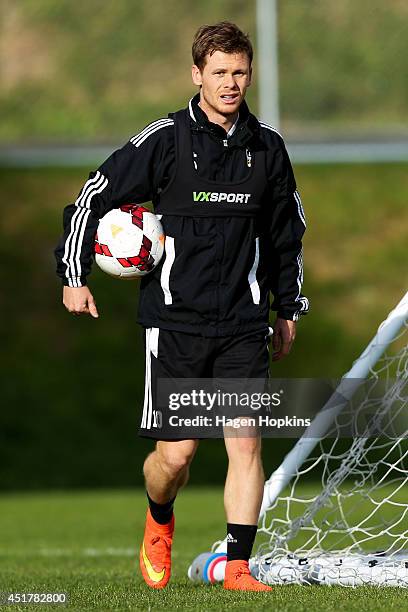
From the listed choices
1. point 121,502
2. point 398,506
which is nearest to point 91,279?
point 121,502

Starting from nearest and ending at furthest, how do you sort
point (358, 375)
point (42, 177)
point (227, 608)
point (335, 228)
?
point (227, 608) < point (358, 375) < point (335, 228) < point (42, 177)

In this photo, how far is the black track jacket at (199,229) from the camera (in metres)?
5.40

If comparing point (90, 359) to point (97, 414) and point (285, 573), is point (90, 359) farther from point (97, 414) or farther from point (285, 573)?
point (285, 573)

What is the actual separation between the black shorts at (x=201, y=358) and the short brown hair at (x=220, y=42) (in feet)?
3.50

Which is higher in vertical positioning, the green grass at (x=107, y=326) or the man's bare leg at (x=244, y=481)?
the man's bare leg at (x=244, y=481)

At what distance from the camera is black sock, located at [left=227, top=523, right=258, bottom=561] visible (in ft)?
17.6

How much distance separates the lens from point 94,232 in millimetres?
5520

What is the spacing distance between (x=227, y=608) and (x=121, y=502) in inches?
301

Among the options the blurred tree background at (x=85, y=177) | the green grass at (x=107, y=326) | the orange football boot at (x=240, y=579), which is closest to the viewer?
the orange football boot at (x=240, y=579)

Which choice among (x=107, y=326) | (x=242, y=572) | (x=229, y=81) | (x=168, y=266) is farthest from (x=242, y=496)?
(x=107, y=326)
